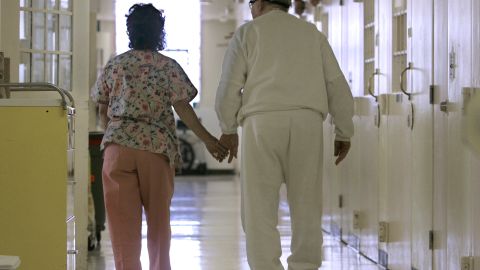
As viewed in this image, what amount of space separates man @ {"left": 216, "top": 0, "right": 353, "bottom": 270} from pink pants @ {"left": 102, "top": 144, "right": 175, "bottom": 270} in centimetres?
36

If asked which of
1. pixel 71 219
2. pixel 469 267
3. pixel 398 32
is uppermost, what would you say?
pixel 398 32

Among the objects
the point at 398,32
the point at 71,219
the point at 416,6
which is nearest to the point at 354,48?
the point at 398,32

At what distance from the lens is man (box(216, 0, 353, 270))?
417 centimetres

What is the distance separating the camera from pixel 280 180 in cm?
427

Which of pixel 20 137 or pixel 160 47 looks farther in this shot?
pixel 160 47

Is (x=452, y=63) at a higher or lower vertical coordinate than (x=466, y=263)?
higher

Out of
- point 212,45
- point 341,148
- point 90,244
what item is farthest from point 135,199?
point 212,45

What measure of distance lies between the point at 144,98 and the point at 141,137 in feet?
0.57

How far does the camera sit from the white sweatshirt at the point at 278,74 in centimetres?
418

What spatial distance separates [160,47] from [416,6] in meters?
1.59

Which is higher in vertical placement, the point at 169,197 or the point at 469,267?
the point at 169,197

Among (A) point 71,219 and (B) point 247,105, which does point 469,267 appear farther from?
(A) point 71,219

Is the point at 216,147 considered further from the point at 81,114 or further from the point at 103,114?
the point at 81,114

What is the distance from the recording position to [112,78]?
14.1 ft
